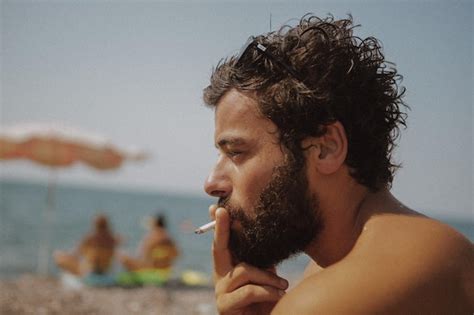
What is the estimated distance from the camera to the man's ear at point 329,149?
2.47 meters

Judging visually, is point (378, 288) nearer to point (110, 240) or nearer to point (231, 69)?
point (231, 69)

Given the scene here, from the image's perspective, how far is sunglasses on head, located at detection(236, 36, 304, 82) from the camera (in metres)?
2.64

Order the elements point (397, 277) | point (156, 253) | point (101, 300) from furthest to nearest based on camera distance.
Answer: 1. point (156, 253)
2. point (101, 300)
3. point (397, 277)

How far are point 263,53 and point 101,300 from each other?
303 inches

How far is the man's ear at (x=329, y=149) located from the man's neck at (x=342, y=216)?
0.13m

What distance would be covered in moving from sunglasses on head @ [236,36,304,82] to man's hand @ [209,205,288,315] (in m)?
Answer: 0.75

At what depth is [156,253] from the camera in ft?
37.6

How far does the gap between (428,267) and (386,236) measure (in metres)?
0.19

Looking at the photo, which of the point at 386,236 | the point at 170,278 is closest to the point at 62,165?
the point at 170,278

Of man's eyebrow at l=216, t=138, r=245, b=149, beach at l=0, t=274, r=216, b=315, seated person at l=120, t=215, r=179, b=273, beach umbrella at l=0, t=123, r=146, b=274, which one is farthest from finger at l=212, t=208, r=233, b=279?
beach umbrella at l=0, t=123, r=146, b=274

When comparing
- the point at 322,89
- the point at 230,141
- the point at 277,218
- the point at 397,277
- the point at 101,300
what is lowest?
the point at 101,300

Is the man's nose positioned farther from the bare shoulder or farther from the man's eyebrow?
the bare shoulder

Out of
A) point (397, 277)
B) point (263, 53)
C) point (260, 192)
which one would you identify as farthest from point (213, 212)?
point (397, 277)

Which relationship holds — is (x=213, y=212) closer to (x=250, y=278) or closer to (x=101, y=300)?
(x=250, y=278)
